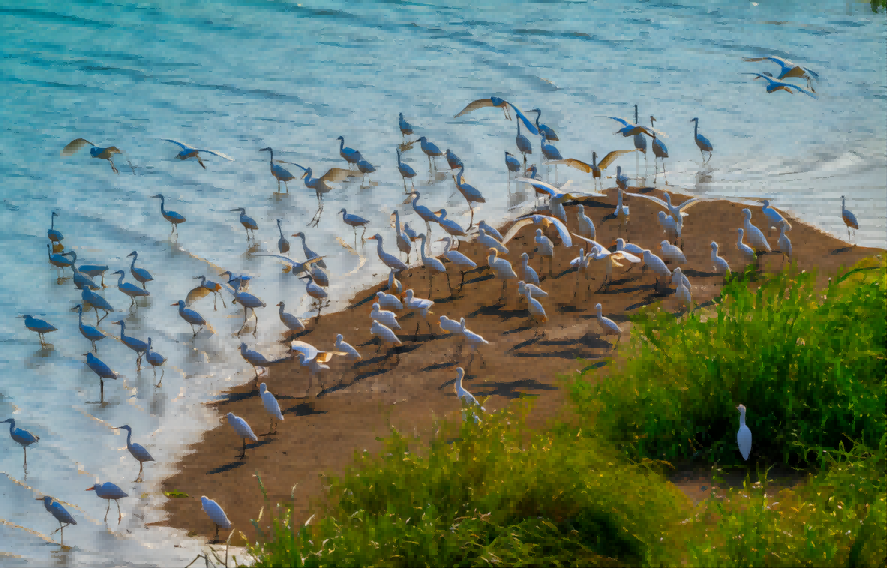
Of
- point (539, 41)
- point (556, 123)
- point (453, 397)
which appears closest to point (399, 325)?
point (453, 397)

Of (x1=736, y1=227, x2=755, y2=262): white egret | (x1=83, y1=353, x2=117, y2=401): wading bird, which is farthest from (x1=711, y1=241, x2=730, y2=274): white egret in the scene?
(x1=83, y1=353, x2=117, y2=401): wading bird

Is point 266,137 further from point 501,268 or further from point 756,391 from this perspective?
point 756,391

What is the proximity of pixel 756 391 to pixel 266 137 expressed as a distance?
15.5 m

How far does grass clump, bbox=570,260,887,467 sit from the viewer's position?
7.32 m

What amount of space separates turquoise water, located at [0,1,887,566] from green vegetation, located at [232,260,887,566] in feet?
7.04

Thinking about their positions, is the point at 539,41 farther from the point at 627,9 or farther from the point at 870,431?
the point at 870,431

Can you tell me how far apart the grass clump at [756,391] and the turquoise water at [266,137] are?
12.2 feet

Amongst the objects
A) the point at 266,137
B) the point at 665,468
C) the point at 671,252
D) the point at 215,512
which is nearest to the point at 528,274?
the point at 671,252

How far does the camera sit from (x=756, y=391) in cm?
760

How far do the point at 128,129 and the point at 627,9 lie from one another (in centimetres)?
2304

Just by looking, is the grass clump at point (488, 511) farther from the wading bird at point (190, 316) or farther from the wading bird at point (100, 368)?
the wading bird at point (190, 316)

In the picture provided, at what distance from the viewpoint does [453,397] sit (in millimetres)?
9492

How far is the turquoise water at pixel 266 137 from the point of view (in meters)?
10.1

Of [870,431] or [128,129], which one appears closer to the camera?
[870,431]
